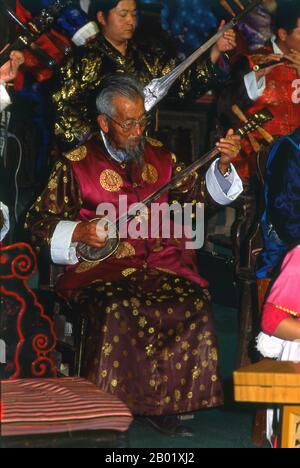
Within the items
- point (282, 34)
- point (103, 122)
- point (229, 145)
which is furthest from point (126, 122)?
point (282, 34)

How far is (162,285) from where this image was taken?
5.78 meters

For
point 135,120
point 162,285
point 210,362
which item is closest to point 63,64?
point 135,120

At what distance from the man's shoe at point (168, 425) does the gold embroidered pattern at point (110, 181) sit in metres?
1.19

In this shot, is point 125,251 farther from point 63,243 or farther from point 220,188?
point 220,188

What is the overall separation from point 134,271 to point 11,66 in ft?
4.00

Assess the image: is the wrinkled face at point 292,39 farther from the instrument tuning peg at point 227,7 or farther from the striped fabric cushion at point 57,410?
the striped fabric cushion at point 57,410

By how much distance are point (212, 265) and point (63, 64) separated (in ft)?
5.65

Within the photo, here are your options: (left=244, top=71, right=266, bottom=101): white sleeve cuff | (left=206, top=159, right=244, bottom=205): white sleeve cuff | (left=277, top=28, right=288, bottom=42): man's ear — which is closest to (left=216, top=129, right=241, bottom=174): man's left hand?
(left=206, top=159, right=244, bottom=205): white sleeve cuff

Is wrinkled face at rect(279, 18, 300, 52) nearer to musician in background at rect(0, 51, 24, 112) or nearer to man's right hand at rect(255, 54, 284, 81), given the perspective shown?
man's right hand at rect(255, 54, 284, 81)

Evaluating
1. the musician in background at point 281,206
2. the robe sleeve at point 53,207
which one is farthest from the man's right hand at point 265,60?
the robe sleeve at point 53,207

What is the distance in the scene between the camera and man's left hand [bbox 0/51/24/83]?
19.1ft

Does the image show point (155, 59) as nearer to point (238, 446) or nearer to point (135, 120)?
point (135, 120)

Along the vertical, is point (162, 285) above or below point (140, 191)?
below

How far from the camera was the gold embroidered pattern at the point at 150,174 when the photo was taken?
19.9 feet
